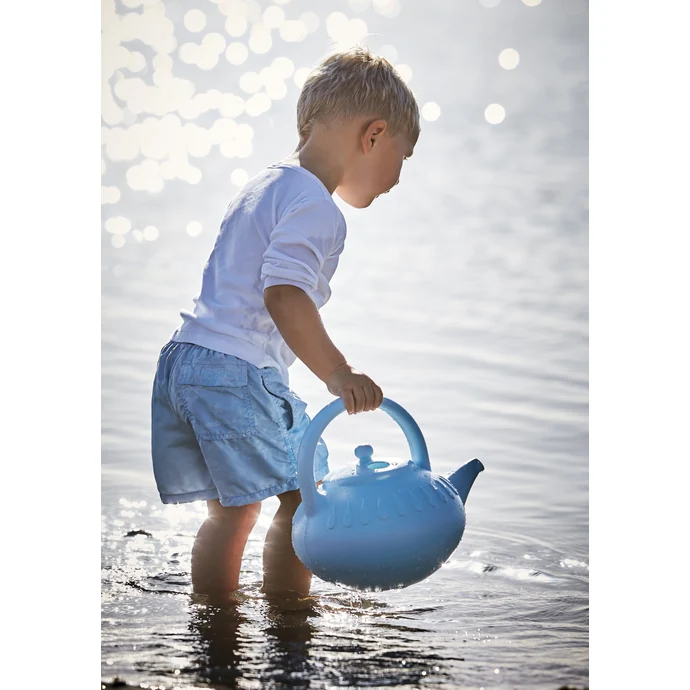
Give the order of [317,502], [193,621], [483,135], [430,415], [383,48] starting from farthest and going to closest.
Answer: [430,415] → [483,135] → [383,48] → [193,621] → [317,502]

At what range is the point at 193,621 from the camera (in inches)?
44.9

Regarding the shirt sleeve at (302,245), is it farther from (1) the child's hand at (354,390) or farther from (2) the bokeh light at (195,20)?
(2) the bokeh light at (195,20)

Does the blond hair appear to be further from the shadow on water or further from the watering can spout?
the shadow on water

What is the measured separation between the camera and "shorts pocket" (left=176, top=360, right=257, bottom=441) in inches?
44.6

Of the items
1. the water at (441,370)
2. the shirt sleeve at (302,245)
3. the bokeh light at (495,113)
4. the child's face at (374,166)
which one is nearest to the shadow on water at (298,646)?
the water at (441,370)

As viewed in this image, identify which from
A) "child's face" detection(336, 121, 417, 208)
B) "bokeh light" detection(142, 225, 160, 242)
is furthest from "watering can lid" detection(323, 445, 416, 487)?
"bokeh light" detection(142, 225, 160, 242)

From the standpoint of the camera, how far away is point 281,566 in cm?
120

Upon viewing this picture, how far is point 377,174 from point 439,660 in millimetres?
567

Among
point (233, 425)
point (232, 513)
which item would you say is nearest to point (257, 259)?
point (233, 425)

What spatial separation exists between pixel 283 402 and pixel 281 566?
8.0 inches

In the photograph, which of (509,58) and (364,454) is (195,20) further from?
(364,454)
